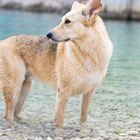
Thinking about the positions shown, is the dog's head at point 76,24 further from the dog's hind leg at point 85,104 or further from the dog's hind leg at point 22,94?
the dog's hind leg at point 22,94

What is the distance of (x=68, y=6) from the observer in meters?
37.8

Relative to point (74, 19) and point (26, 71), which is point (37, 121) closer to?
point (26, 71)

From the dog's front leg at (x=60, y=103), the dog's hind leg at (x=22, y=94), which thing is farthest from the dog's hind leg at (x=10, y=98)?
the dog's front leg at (x=60, y=103)

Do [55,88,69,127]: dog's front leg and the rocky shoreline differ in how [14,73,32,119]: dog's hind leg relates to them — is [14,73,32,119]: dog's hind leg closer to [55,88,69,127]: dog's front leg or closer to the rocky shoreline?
[55,88,69,127]: dog's front leg

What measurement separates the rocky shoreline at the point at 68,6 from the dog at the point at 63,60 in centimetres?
2689

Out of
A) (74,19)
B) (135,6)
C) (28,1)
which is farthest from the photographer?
(28,1)

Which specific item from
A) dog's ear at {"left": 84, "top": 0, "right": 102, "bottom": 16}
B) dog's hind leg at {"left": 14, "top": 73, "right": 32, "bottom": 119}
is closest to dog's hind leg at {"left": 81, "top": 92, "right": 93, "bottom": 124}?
dog's hind leg at {"left": 14, "top": 73, "right": 32, "bottom": 119}

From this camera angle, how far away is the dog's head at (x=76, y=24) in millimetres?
7473

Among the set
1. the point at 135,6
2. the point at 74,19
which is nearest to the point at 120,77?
the point at 74,19

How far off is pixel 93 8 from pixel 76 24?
1.13 feet

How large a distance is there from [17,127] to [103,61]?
70.7 inches

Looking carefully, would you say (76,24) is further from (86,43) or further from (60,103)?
(60,103)

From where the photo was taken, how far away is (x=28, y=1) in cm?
3934

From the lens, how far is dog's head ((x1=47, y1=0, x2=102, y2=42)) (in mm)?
7473
